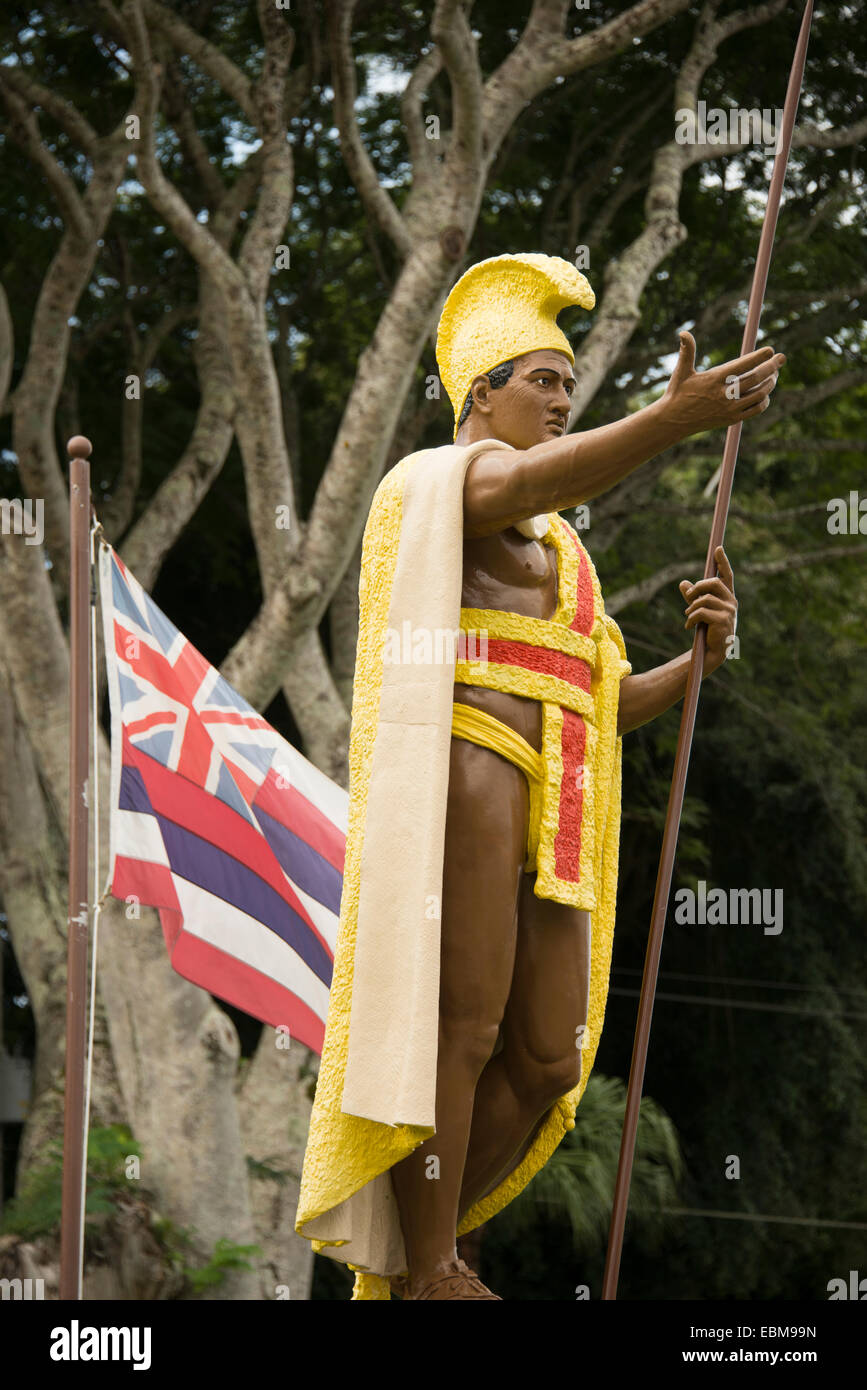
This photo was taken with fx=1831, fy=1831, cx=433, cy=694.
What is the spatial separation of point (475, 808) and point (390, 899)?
9.6 inches

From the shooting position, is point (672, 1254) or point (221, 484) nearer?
point (221, 484)

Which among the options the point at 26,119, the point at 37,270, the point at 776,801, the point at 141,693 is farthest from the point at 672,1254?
the point at 141,693

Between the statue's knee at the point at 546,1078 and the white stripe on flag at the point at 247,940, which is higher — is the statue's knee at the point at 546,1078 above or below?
below

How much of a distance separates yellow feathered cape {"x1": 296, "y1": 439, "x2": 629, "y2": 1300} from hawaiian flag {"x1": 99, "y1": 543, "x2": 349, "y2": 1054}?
5.08 ft

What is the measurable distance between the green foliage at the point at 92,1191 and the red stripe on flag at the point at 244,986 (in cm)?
327

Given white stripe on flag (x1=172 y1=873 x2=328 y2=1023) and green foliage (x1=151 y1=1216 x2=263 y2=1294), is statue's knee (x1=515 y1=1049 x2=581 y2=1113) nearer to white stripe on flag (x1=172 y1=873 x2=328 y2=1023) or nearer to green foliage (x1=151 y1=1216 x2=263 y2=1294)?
white stripe on flag (x1=172 y1=873 x2=328 y2=1023)

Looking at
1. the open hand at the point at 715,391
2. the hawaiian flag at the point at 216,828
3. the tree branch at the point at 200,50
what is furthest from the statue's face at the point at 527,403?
the tree branch at the point at 200,50

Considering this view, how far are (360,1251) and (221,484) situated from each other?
392 inches

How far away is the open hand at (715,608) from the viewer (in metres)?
3.82

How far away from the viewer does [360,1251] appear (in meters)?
3.53

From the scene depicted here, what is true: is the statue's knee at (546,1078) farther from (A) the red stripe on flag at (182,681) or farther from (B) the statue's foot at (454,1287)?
(A) the red stripe on flag at (182,681)

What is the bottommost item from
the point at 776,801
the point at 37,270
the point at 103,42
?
the point at 776,801

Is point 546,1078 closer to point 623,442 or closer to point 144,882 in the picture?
point 623,442

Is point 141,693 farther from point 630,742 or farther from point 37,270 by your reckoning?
point 630,742
